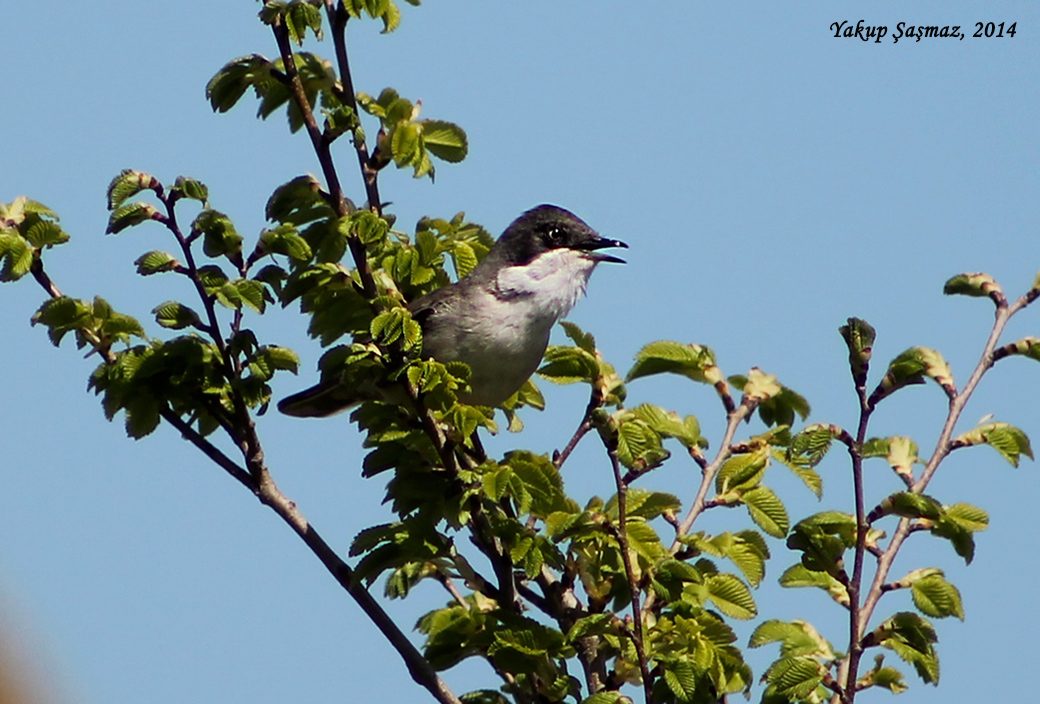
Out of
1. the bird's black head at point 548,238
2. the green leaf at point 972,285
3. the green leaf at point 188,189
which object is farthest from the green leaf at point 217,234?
the bird's black head at point 548,238

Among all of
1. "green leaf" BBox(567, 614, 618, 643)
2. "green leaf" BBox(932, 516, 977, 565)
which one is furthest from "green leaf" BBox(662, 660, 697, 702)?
"green leaf" BBox(932, 516, 977, 565)

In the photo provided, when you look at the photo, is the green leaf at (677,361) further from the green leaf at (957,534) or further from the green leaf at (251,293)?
the green leaf at (251,293)

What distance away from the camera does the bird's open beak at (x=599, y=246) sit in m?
6.39

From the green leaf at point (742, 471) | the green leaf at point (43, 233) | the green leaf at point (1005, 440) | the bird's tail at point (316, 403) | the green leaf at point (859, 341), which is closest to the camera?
the green leaf at point (859, 341)

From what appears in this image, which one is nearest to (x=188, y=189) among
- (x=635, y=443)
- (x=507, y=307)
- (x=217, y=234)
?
(x=217, y=234)

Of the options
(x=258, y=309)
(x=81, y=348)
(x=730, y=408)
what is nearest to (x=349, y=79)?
(x=258, y=309)

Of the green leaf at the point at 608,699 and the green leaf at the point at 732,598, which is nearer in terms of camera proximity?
the green leaf at the point at 608,699

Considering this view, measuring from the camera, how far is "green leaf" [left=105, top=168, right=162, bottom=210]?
12.9 ft

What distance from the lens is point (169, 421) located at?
13.8 ft

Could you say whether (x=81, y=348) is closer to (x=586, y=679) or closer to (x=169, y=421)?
(x=169, y=421)

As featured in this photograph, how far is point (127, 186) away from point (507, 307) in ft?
7.97

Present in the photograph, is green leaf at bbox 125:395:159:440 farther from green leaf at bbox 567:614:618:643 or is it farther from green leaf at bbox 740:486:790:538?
green leaf at bbox 740:486:790:538

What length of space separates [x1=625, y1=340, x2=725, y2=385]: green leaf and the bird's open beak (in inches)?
88.7

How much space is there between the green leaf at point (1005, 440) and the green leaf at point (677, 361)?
0.85m
